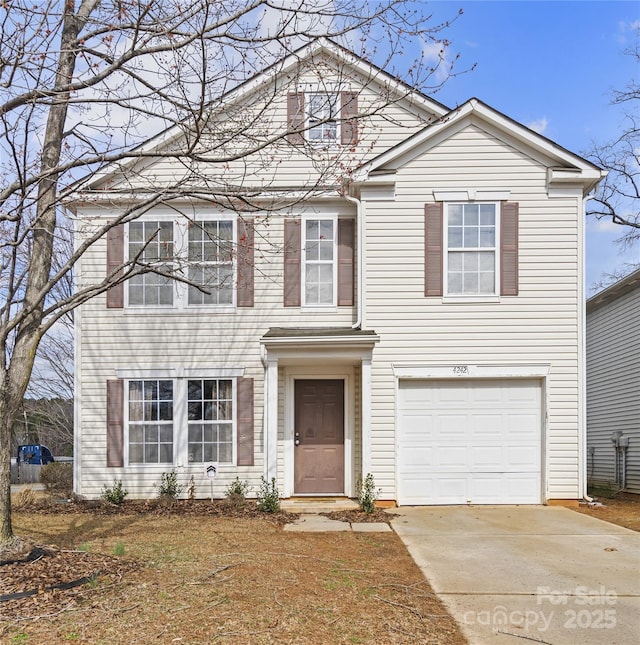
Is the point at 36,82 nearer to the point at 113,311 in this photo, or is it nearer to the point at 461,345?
the point at 113,311

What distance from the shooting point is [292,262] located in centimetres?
1163

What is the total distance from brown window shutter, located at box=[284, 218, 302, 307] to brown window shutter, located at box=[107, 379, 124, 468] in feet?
11.0

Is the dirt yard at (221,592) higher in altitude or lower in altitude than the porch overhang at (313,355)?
lower

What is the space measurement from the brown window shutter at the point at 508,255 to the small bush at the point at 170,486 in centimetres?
643

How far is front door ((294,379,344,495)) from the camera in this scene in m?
11.4

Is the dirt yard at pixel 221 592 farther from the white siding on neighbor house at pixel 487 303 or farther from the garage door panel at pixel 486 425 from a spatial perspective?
the white siding on neighbor house at pixel 487 303

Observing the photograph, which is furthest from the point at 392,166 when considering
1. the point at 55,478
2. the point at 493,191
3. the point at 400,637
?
the point at 55,478

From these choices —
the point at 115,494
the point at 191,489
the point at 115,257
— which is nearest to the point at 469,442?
the point at 191,489

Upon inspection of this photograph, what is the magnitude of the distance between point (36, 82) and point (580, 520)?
896 centimetres

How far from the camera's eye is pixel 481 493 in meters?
10.9

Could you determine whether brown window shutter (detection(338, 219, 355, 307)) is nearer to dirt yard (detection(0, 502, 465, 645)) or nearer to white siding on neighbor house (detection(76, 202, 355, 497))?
white siding on neighbor house (detection(76, 202, 355, 497))

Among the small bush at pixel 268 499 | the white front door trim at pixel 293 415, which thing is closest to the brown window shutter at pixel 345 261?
the white front door trim at pixel 293 415

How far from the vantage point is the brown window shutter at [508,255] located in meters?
11.0

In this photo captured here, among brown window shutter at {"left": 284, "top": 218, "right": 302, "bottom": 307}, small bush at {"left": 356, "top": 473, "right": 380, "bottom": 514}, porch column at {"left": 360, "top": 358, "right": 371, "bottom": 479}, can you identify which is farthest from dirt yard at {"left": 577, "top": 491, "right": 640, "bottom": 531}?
brown window shutter at {"left": 284, "top": 218, "right": 302, "bottom": 307}
